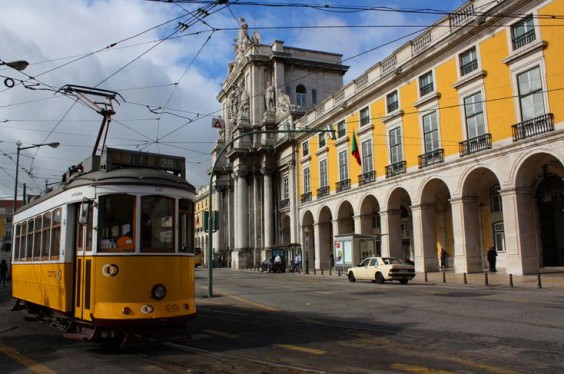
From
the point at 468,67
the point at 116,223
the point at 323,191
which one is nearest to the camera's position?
the point at 116,223

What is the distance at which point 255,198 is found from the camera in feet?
205

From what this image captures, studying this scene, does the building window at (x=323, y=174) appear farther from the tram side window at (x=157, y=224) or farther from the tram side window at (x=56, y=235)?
the tram side window at (x=157, y=224)

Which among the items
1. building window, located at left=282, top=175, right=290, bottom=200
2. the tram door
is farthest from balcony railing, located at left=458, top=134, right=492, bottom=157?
building window, located at left=282, top=175, right=290, bottom=200

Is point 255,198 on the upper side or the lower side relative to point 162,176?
upper

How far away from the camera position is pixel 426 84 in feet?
109

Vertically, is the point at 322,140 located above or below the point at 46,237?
above

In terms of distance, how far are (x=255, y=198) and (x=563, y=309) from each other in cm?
5053

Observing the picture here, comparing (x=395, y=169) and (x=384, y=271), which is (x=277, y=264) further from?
(x=384, y=271)

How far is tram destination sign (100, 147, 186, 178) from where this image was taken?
958 centimetres

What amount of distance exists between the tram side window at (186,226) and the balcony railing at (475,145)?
22.8m

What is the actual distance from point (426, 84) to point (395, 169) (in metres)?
6.54

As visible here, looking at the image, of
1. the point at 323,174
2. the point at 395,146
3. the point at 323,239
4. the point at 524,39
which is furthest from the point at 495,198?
the point at 323,239

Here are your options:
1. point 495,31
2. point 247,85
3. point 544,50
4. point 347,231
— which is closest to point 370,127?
point 347,231

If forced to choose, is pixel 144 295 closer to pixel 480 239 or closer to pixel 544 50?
pixel 544 50
